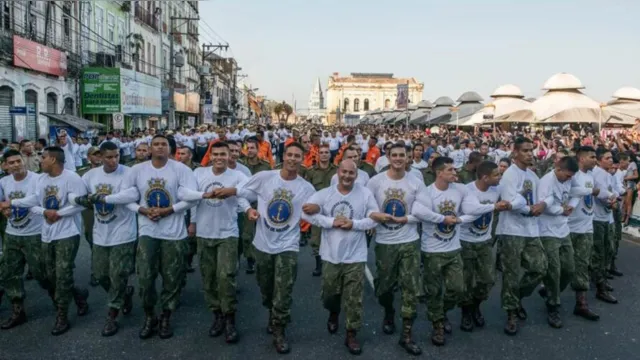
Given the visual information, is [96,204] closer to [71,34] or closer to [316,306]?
[316,306]

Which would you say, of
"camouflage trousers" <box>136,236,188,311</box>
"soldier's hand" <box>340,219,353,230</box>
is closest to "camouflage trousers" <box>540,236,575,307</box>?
"soldier's hand" <box>340,219,353,230</box>

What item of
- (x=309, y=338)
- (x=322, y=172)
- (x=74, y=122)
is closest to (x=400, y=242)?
(x=309, y=338)

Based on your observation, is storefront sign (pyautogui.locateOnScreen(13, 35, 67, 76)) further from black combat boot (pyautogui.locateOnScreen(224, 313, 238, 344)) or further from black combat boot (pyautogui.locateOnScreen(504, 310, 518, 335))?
black combat boot (pyautogui.locateOnScreen(504, 310, 518, 335))

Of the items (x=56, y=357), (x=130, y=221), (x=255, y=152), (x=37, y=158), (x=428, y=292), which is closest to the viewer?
(x=56, y=357)

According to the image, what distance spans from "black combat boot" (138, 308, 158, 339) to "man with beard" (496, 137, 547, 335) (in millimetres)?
3542

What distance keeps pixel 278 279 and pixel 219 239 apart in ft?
2.58

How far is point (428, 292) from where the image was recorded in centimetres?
532

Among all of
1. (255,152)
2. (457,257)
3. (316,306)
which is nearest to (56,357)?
(316,306)

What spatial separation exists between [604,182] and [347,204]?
3.84 meters

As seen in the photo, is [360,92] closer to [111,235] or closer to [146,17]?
[146,17]

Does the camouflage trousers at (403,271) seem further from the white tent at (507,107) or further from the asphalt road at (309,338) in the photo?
the white tent at (507,107)

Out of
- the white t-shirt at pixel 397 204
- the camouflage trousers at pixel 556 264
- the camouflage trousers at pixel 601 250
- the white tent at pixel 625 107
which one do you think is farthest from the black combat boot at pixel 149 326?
the white tent at pixel 625 107

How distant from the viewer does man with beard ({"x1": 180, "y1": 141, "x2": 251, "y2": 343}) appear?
5383 mm

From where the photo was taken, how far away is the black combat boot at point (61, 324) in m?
5.43
